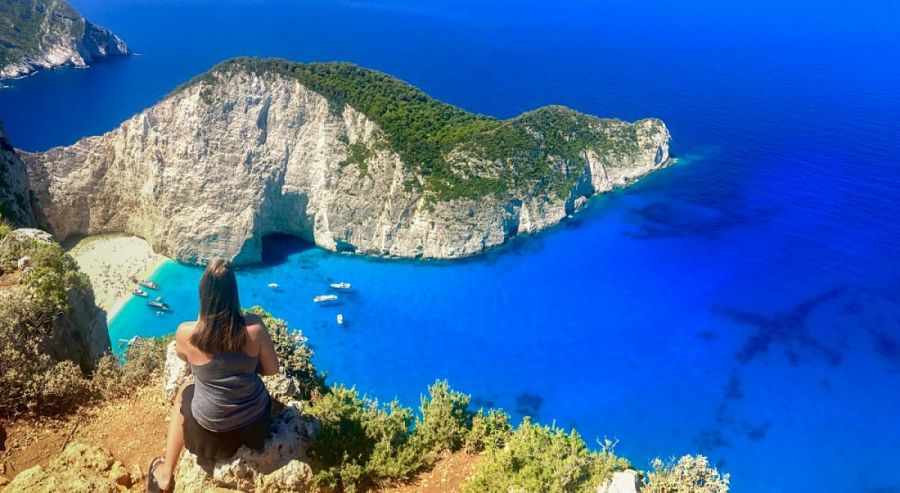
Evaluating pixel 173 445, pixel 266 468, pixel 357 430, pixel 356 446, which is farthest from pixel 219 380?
pixel 357 430

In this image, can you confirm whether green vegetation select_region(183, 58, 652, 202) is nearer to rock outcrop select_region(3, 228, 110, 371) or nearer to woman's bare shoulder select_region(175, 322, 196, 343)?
rock outcrop select_region(3, 228, 110, 371)

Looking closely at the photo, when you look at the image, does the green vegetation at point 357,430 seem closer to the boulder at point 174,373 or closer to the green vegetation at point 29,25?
the boulder at point 174,373

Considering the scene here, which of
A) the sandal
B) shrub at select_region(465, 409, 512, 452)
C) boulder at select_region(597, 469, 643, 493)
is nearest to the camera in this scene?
the sandal

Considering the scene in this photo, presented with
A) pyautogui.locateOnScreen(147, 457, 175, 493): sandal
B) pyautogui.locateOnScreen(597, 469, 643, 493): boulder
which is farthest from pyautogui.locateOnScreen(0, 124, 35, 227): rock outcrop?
pyautogui.locateOnScreen(597, 469, 643, 493): boulder

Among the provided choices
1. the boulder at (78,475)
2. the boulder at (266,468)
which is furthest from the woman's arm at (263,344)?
the boulder at (78,475)

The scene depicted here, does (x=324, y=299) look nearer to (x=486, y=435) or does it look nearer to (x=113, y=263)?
(x=113, y=263)
